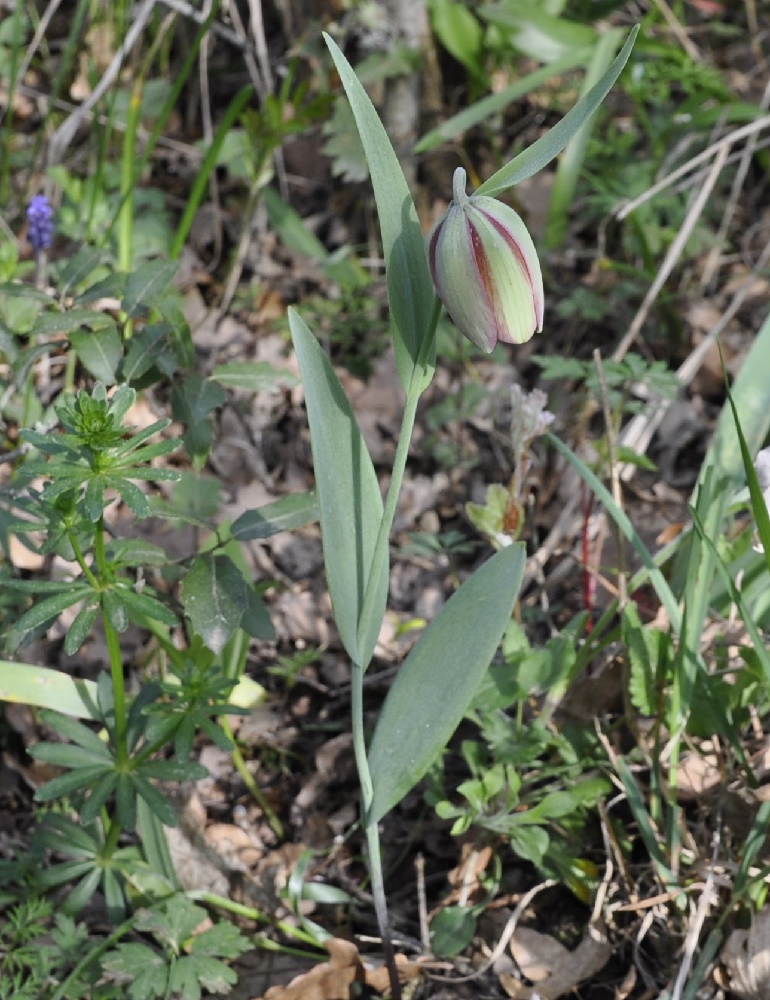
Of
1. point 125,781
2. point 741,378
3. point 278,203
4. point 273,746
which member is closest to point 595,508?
point 741,378

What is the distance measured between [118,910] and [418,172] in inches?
75.1

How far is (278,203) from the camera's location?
245cm

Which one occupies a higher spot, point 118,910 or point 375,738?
point 375,738

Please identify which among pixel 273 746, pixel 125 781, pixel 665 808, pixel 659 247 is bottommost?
pixel 273 746

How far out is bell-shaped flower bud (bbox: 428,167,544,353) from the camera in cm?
95

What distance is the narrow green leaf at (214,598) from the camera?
1181 millimetres

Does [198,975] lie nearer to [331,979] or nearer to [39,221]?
[331,979]

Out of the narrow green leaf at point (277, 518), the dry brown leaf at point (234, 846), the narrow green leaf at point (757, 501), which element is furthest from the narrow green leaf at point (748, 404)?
the dry brown leaf at point (234, 846)

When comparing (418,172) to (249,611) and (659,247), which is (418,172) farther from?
(249,611)

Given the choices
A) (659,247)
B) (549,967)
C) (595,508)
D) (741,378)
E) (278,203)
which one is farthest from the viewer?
(278,203)

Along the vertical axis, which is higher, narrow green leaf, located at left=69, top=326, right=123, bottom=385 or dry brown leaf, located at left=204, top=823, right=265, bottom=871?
narrow green leaf, located at left=69, top=326, right=123, bottom=385

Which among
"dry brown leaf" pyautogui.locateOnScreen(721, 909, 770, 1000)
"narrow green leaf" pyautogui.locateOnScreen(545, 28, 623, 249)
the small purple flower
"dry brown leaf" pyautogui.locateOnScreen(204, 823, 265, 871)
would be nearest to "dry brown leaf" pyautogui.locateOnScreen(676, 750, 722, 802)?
"dry brown leaf" pyautogui.locateOnScreen(721, 909, 770, 1000)

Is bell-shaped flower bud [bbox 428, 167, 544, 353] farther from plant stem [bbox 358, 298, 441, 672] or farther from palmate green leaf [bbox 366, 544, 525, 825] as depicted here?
palmate green leaf [bbox 366, 544, 525, 825]

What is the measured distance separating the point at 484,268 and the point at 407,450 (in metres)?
0.23
